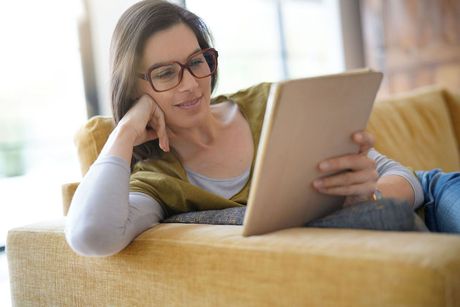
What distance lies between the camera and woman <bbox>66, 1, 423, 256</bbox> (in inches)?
51.7

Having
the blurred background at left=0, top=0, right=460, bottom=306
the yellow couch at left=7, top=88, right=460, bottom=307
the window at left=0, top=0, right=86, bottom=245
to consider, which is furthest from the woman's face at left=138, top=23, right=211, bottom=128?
the window at left=0, top=0, right=86, bottom=245

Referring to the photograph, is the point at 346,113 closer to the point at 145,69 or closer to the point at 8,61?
the point at 145,69

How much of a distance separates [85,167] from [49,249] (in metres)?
0.35

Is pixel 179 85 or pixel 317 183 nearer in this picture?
pixel 317 183

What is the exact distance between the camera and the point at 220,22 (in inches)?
163

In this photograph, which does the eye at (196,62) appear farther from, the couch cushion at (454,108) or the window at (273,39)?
the window at (273,39)

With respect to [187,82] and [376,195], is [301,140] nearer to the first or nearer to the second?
[376,195]

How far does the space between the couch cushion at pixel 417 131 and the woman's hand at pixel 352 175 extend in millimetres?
1066

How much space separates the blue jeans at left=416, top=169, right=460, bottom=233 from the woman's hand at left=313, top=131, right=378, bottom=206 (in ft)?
1.01

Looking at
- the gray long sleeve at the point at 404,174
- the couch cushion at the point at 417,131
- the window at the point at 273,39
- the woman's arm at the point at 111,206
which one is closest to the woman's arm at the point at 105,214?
the woman's arm at the point at 111,206

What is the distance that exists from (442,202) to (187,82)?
2.16 feet

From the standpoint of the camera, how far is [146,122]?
1448 mm

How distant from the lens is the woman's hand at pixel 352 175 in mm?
1075

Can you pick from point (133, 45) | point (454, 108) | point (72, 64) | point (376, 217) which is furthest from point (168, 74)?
point (72, 64)
